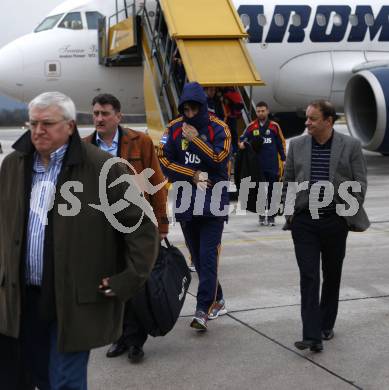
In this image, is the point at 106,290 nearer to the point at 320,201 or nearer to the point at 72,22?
the point at 320,201

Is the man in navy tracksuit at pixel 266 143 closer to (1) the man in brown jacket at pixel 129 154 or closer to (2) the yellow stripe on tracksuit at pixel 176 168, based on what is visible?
(2) the yellow stripe on tracksuit at pixel 176 168

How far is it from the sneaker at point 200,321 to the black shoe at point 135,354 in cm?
61

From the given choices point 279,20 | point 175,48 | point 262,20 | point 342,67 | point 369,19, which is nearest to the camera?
point 175,48

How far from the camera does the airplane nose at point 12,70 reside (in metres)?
15.7

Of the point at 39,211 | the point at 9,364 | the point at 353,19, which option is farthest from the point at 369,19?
the point at 9,364

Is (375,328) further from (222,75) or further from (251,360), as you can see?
(222,75)

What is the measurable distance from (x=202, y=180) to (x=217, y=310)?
104 centimetres

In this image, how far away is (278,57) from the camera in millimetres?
16250

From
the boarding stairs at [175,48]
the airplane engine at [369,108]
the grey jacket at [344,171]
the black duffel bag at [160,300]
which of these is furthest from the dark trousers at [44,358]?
the airplane engine at [369,108]

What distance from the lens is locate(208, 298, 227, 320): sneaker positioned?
5.49 metres

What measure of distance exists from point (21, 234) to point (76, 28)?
1330 centimetres

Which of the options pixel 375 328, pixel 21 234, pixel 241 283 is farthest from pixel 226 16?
pixel 21 234

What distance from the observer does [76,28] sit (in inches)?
620

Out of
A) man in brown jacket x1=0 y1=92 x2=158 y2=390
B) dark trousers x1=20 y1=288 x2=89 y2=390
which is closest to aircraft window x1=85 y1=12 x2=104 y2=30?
man in brown jacket x1=0 y1=92 x2=158 y2=390
